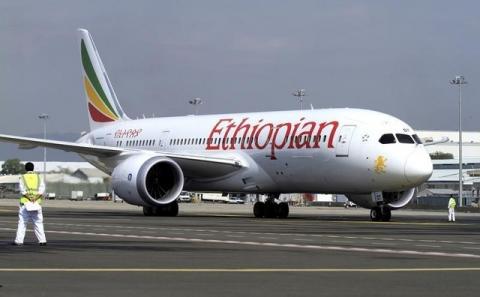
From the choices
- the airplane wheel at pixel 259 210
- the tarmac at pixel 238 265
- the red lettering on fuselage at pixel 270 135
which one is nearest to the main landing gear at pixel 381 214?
the red lettering on fuselage at pixel 270 135

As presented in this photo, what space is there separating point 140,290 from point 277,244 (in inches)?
403

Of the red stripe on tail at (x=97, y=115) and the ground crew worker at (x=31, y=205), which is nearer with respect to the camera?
the ground crew worker at (x=31, y=205)

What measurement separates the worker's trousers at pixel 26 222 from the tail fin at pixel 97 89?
3547cm

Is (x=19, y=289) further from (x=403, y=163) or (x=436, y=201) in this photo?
(x=436, y=201)

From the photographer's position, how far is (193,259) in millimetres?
18250

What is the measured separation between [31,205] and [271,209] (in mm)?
26333

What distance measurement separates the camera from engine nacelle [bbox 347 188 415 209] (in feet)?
141

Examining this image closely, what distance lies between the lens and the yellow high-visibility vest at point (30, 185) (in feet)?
73.3

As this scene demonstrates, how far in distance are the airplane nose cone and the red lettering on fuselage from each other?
133 inches

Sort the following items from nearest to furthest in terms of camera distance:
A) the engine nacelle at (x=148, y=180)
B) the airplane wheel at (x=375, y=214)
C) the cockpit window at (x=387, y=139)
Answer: the cockpit window at (x=387, y=139)
the airplane wheel at (x=375, y=214)
the engine nacelle at (x=148, y=180)

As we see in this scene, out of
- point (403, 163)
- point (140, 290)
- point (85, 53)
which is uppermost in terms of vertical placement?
point (85, 53)

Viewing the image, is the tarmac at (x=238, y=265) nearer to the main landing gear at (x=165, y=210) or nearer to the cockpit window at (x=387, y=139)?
the cockpit window at (x=387, y=139)

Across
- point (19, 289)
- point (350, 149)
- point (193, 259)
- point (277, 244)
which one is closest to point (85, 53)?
point (350, 149)

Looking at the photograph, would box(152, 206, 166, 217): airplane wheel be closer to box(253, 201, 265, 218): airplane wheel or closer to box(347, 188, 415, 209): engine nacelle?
box(253, 201, 265, 218): airplane wheel
